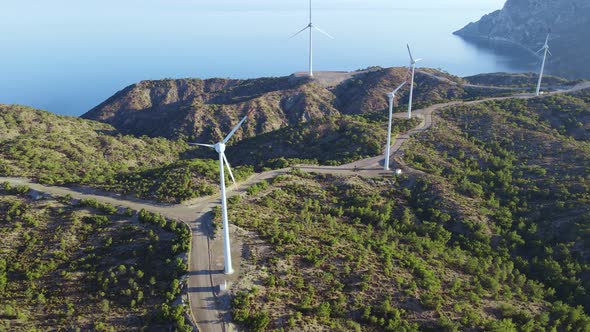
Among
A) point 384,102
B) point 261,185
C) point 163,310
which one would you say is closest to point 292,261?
point 163,310

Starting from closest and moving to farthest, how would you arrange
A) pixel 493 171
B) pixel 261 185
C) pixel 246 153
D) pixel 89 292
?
1. pixel 89 292
2. pixel 261 185
3. pixel 493 171
4. pixel 246 153

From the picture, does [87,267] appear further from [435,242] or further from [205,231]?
[435,242]

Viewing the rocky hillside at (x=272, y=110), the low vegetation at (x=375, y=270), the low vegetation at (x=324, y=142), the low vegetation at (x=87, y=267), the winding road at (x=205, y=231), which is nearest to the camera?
the low vegetation at (x=87, y=267)

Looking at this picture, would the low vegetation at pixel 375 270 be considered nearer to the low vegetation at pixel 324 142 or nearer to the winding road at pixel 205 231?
the winding road at pixel 205 231

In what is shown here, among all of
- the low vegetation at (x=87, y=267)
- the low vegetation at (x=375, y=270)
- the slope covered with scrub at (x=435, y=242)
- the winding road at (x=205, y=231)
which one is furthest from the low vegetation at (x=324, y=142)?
the low vegetation at (x=87, y=267)

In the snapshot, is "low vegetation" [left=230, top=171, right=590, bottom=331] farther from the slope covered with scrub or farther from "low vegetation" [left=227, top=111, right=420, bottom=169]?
"low vegetation" [left=227, top=111, right=420, bottom=169]

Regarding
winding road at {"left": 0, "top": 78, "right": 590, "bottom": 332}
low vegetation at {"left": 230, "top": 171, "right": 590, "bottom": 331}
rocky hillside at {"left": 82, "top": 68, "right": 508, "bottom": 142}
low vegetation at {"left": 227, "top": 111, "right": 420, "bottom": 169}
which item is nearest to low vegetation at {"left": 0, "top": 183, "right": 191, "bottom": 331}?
winding road at {"left": 0, "top": 78, "right": 590, "bottom": 332}

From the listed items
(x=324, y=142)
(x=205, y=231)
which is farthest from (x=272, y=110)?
(x=205, y=231)

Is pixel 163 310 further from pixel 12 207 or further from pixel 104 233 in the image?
pixel 12 207
